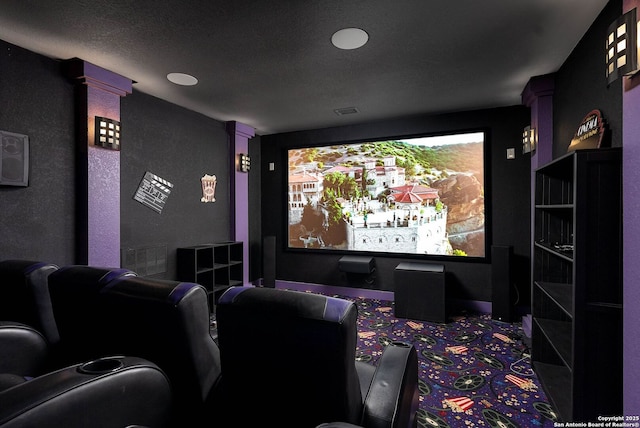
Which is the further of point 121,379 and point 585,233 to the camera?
point 585,233

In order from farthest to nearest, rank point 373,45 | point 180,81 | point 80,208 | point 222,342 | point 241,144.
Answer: point 241,144 < point 180,81 < point 80,208 < point 373,45 < point 222,342

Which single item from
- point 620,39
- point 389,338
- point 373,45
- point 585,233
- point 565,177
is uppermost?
point 373,45

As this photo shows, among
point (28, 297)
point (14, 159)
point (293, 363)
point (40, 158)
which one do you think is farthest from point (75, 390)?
point (40, 158)

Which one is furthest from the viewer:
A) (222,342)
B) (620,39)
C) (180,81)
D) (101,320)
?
(180,81)

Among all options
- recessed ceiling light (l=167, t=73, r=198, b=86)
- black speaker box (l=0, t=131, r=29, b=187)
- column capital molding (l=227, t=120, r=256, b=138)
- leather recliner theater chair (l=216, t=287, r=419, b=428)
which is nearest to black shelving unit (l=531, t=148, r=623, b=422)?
leather recliner theater chair (l=216, t=287, r=419, b=428)

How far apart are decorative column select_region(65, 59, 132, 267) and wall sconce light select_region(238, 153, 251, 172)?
198 cm

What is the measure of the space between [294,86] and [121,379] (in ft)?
9.91

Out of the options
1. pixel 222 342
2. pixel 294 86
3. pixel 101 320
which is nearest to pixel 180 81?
Result: pixel 294 86

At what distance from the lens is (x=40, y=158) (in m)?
2.72

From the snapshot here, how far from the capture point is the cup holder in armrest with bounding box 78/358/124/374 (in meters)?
1.03

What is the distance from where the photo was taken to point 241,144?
498 centimetres

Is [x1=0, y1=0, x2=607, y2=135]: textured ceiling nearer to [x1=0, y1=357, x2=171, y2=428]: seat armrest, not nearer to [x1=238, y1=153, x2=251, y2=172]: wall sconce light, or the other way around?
[x1=238, y1=153, x2=251, y2=172]: wall sconce light

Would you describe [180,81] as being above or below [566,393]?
above

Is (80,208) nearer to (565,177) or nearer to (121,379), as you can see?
(121,379)
